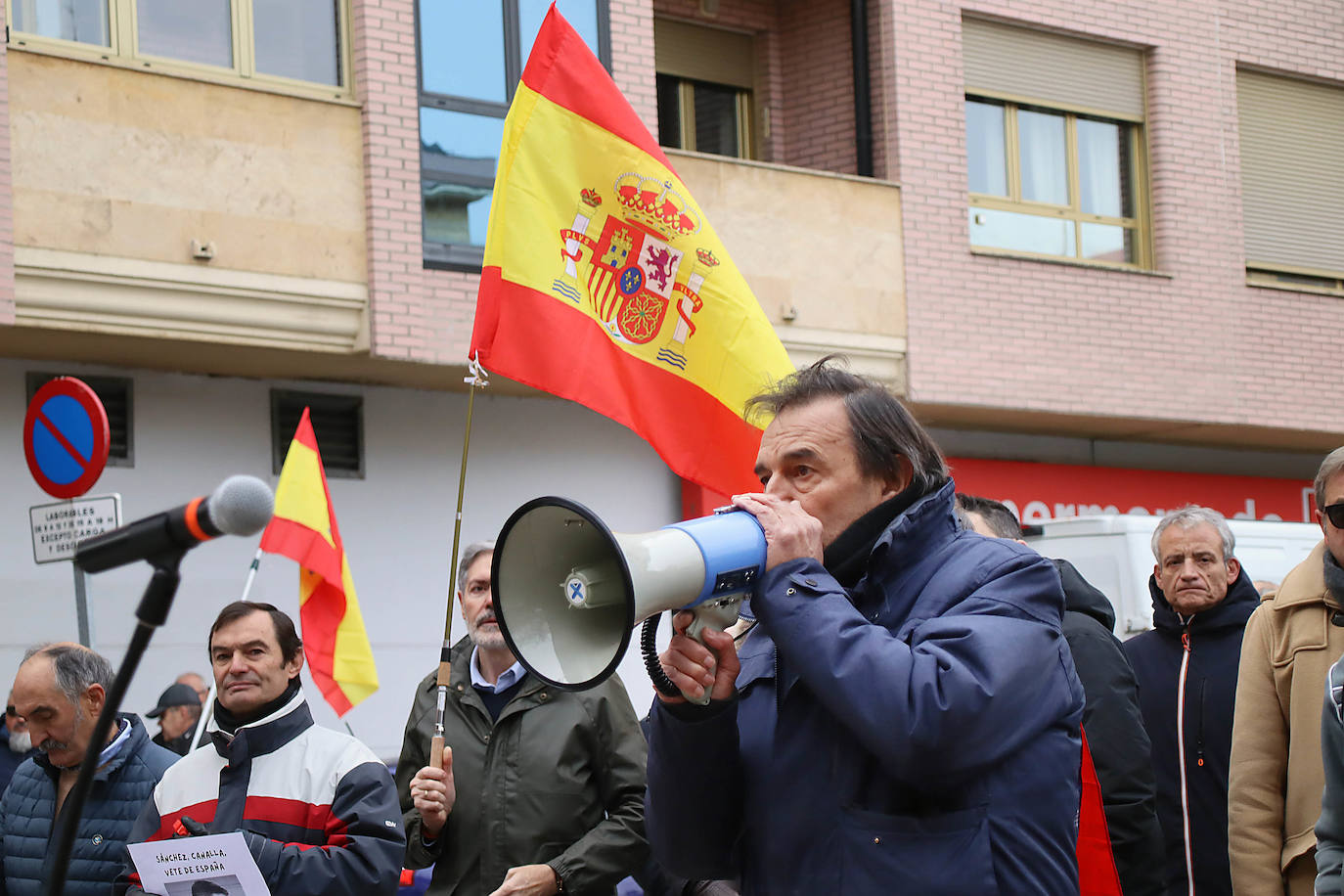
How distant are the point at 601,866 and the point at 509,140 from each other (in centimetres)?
253

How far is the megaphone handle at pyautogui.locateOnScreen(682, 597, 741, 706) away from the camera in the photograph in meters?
2.86

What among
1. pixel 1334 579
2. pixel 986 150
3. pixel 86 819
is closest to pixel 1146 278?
pixel 986 150

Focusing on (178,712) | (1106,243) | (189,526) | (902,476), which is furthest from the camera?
(1106,243)

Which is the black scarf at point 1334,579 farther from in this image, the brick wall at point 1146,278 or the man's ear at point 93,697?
the brick wall at point 1146,278

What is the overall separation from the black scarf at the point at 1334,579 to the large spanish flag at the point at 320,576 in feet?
19.5

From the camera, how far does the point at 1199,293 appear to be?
A: 16656 millimetres

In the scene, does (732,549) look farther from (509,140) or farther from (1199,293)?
(1199,293)

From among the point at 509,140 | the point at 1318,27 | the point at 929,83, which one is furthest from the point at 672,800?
the point at 1318,27

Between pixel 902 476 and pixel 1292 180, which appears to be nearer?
pixel 902 476

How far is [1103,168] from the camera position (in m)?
17.0

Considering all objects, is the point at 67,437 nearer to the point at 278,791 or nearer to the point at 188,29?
the point at 278,791

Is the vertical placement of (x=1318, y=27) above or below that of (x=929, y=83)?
above

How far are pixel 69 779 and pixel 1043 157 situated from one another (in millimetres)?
13229

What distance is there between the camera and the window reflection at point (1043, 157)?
1650 cm
